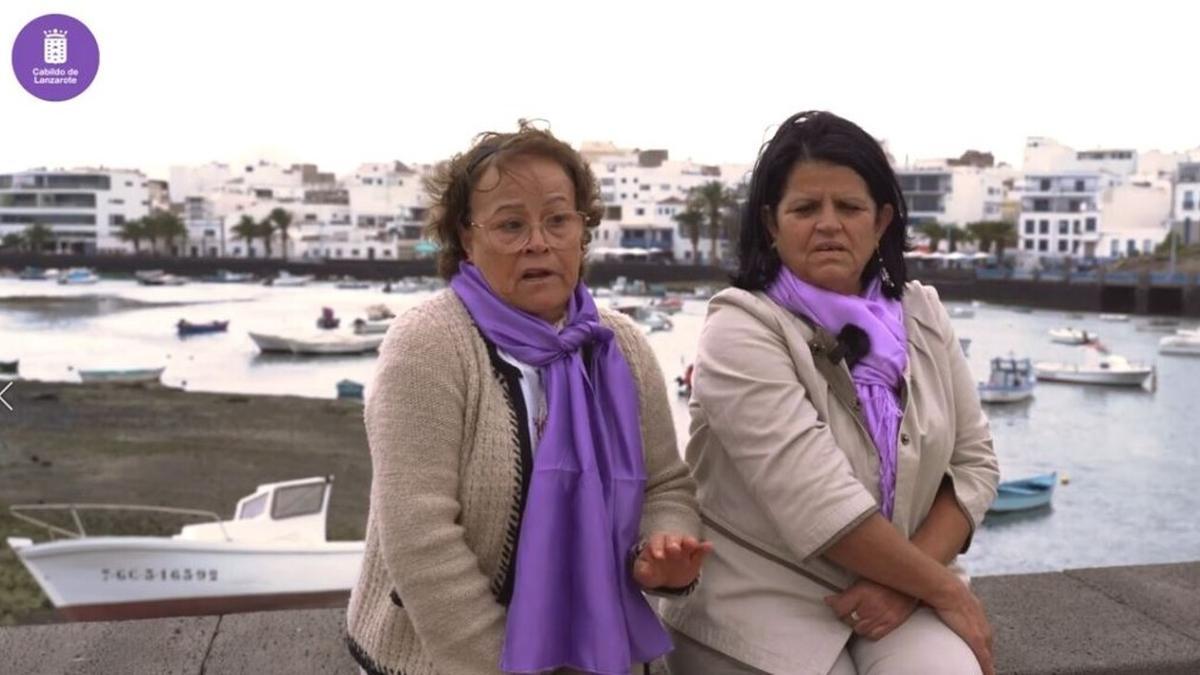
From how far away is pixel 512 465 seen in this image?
4.81 ft

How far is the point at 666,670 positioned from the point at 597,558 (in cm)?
50

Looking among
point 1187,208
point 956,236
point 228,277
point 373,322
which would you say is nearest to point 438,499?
point 373,322

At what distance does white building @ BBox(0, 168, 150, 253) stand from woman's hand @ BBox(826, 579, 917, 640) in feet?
174

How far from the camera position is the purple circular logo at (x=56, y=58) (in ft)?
7.38

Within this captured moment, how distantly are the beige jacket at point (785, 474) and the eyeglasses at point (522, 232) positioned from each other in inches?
10.0

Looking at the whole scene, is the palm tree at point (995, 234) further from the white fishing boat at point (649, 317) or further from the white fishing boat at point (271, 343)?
the white fishing boat at point (271, 343)

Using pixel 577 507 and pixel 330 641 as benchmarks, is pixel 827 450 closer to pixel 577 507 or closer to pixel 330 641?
pixel 577 507

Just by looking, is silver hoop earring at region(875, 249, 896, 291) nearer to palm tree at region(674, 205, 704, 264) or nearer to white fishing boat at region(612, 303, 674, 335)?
white fishing boat at region(612, 303, 674, 335)

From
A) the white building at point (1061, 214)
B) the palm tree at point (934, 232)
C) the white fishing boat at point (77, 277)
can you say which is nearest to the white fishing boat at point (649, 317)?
the palm tree at point (934, 232)

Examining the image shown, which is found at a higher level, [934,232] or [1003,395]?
[934,232]

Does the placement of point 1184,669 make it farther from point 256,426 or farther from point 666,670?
point 256,426

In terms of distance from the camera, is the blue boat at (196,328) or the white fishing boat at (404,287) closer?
the blue boat at (196,328)

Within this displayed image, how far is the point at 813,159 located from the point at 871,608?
1.99 ft

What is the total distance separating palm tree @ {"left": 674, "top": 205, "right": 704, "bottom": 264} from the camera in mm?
64438
